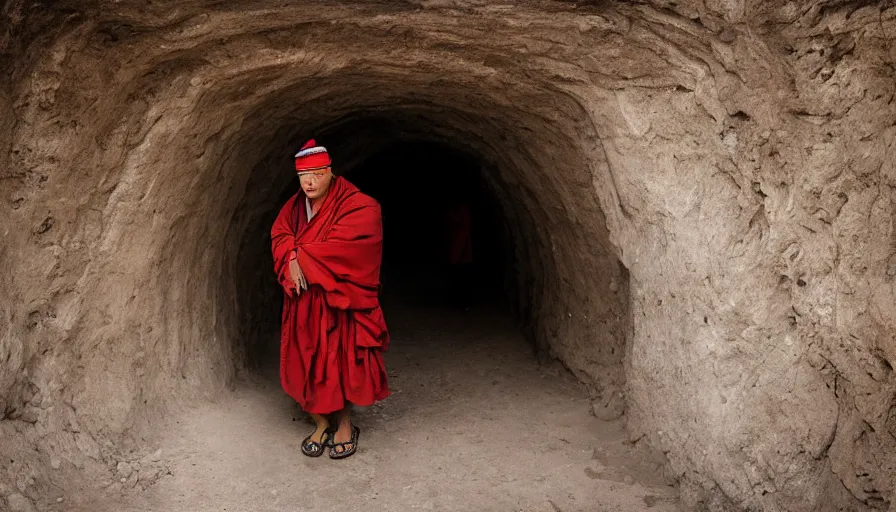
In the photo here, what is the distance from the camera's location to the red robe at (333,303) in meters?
4.54

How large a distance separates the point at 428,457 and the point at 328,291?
3.67ft

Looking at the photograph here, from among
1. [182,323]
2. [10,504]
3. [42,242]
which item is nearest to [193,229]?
[182,323]

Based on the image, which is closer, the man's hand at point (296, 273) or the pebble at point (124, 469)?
the pebble at point (124, 469)

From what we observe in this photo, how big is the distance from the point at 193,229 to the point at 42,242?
3.63ft

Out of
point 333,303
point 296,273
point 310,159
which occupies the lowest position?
point 333,303

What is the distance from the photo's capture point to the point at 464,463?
4.68 metres

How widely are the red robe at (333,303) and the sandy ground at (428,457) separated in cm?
39

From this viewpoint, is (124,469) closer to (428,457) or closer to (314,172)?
(428,457)

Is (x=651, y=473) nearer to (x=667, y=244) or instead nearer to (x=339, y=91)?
(x=667, y=244)

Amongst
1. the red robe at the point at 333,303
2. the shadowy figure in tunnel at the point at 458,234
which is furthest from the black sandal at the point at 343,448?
the shadowy figure in tunnel at the point at 458,234

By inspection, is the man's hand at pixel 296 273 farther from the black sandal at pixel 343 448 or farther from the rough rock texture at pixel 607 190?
the black sandal at pixel 343 448

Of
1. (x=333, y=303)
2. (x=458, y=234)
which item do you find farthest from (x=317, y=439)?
(x=458, y=234)

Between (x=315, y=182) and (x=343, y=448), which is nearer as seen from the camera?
(x=315, y=182)

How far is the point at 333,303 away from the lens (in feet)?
14.8
